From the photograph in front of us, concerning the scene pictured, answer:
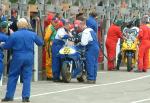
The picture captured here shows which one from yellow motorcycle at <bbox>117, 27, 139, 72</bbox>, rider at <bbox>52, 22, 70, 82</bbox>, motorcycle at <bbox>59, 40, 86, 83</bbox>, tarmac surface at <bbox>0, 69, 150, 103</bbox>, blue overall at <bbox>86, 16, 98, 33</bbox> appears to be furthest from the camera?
yellow motorcycle at <bbox>117, 27, 139, 72</bbox>

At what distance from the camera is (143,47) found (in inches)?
889

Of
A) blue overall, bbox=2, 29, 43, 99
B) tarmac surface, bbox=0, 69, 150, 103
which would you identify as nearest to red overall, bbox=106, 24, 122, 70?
tarmac surface, bbox=0, 69, 150, 103

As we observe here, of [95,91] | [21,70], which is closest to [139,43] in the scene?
[95,91]

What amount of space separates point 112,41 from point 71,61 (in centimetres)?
565

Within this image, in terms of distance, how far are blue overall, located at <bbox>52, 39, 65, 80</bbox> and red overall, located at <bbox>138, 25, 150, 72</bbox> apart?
510 centimetres

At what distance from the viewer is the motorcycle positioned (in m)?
17.7

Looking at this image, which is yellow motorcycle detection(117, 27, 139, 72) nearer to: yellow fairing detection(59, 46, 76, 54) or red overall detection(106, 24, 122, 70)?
red overall detection(106, 24, 122, 70)

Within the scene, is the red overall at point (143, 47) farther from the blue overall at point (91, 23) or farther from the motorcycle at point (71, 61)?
the motorcycle at point (71, 61)

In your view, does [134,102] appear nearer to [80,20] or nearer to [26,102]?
[26,102]

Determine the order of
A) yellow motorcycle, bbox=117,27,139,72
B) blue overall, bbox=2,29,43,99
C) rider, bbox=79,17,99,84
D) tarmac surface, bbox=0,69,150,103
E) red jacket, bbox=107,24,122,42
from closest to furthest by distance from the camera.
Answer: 1. blue overall, bbox=2,29,43,99
2. tarmac surface, bbox=0,69,150,103
3. rider, bbox=79,17,99,84
4. yellow motorcycle, bbox=117,27,139,72
5. red jacket, bbox=107,24,122,42

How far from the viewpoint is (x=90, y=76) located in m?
17.8

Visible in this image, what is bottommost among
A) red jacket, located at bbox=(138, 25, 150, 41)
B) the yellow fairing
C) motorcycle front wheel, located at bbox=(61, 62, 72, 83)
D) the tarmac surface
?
the tarmac surface

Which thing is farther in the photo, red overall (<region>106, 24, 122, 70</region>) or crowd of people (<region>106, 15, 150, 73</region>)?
red overall (<region>106, 24, 122, 70</region>)

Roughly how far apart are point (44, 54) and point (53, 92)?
364 centimetres
